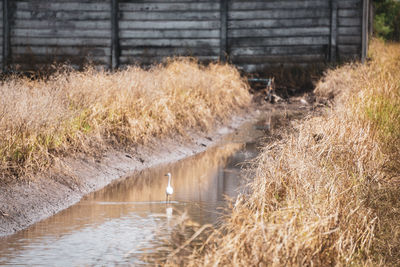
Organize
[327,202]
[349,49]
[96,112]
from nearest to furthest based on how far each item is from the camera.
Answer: [327,202]
[96,112]
[349,49]

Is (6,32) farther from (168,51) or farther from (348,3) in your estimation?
(348,3)

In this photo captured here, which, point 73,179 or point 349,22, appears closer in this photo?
point 73,179

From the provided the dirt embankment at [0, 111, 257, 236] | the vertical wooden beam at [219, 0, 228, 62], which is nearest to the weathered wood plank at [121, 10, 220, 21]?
the vertical wooden beam at [219, 0, 228, 62]

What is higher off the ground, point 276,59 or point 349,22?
point 349,22

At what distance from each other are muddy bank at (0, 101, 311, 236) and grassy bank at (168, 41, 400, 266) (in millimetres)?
1425

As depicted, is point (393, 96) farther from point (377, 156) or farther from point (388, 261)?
point (388, 261)

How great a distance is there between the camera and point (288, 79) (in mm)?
19109

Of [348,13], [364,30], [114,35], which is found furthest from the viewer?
[114,35]

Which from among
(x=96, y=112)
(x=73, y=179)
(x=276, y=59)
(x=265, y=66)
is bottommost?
(x=73, y=179)

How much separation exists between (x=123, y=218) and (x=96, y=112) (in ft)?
10.4

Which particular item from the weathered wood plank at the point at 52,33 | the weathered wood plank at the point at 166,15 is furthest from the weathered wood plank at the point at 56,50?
the weathered wood plank at the point at 166,15

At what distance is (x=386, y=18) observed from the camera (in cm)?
3656

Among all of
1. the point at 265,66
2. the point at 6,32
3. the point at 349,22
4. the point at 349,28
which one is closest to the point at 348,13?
the point at 349,22

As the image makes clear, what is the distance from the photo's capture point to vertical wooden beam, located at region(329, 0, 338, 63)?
19.0 m
